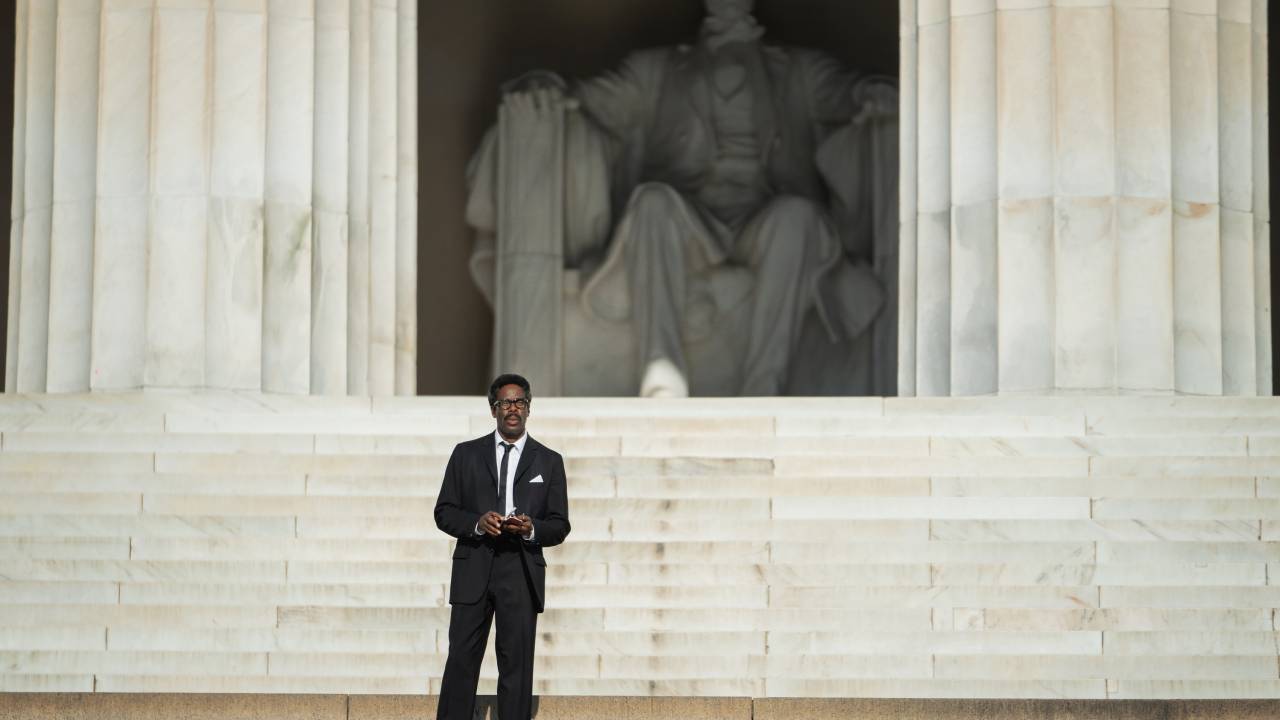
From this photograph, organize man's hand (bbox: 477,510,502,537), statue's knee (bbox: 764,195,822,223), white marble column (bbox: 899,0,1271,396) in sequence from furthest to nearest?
statue's knee (bbox: 764,195,822,223) < white marble column (bbox: 899,0,1271,396) < man's hand (bbox: 477,510,502,537)

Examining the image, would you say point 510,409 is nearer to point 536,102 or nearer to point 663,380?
point 663,380

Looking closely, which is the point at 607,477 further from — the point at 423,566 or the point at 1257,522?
the point at 1257,522

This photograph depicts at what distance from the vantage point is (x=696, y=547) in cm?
1058

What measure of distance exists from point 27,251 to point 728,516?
17.2 ft

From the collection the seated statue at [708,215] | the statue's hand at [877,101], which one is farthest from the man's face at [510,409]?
the statue's hand at [877,101]

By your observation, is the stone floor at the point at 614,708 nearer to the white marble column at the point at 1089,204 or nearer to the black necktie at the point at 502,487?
the black necktie at the point at 502,487

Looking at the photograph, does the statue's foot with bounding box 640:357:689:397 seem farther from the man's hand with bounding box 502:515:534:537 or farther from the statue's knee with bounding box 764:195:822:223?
the man's hand with bounding box 502:515:534:537

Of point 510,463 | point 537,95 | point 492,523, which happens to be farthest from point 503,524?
point 537,95

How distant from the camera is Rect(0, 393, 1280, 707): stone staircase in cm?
973

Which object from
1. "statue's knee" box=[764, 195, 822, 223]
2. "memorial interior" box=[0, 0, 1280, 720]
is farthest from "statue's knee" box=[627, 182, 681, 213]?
"memorial interior" box=[0, 0, 1280, 720]

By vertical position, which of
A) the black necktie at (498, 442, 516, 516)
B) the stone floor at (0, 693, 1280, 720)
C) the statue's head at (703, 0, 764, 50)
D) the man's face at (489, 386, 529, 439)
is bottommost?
the stone floor at (0, 693, 1280, 720)

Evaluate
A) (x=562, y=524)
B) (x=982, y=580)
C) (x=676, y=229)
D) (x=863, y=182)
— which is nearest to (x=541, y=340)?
(x=676, y=229)

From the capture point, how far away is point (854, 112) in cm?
1842

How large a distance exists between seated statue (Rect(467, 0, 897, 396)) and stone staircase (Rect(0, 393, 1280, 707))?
493 cm
